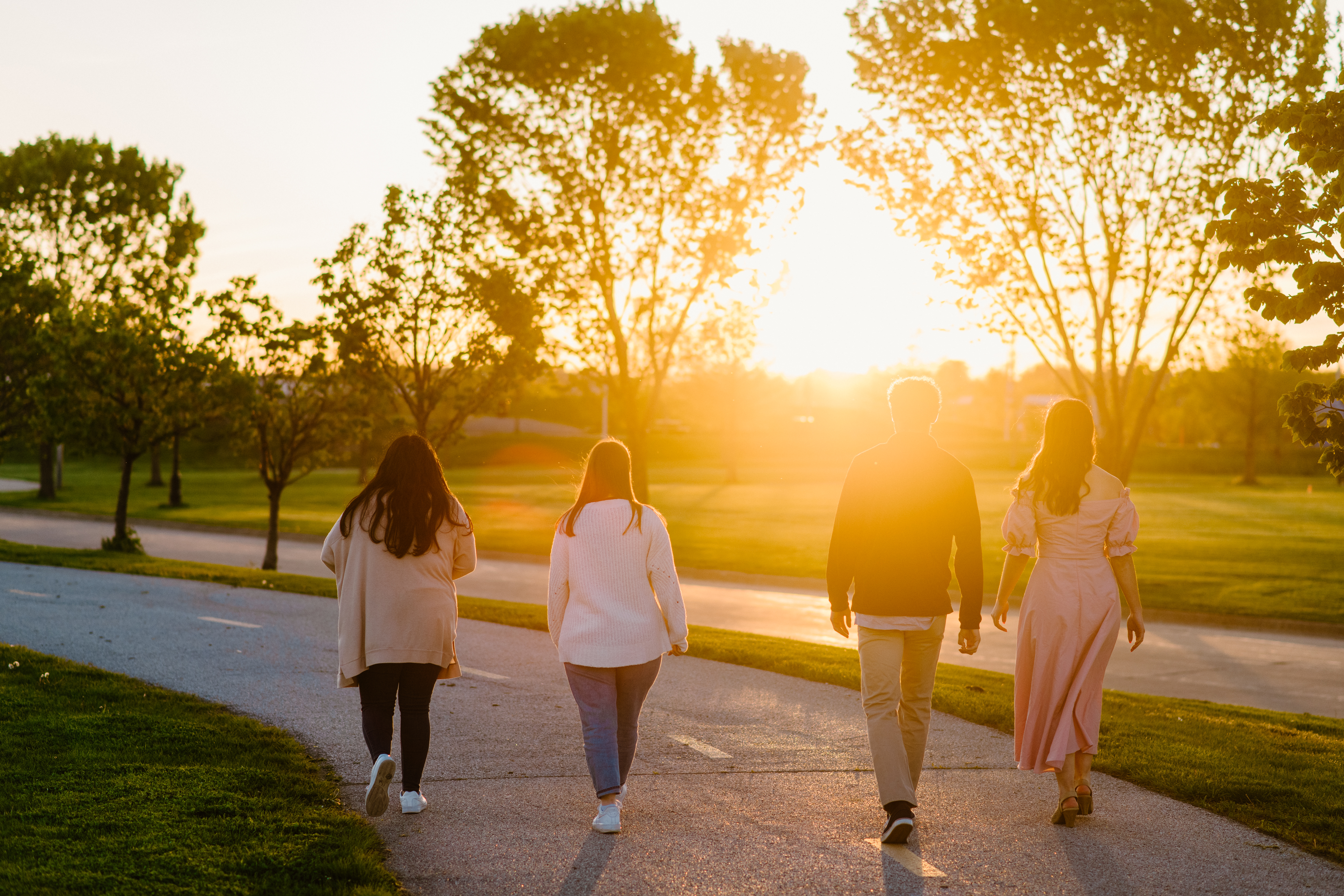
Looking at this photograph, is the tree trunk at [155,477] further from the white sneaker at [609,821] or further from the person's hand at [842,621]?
the person's hand at [842,621]

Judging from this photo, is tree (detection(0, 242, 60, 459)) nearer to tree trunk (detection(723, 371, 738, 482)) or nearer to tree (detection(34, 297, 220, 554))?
tree (detection(34, 297, 220, 554))

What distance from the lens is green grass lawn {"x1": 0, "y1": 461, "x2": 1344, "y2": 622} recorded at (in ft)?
63.7

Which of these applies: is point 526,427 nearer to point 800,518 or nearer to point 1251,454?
point 1251,454

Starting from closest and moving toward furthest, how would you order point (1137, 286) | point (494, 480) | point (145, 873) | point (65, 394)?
point (145, 873)
point (1137, 286)
point (65, 394)
point (494, 480)

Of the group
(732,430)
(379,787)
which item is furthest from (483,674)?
(732,430)

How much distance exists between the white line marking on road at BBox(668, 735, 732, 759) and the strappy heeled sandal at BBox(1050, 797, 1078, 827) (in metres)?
1.76

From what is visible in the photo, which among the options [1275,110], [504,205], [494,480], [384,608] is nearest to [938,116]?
[504,205]

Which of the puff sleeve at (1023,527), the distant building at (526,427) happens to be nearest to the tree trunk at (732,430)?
the distant building at (526,427)

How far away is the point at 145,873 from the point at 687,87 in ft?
53.5

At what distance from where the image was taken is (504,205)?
59.3 feet

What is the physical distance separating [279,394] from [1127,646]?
46.9 ft

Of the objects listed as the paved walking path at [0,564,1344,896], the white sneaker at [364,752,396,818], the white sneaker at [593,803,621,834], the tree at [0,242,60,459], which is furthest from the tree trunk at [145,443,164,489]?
the white sneaker at [593,803,621,834]

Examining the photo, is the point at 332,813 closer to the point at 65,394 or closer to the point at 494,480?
the point at 65,394

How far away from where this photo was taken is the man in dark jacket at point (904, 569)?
16.6 ft
